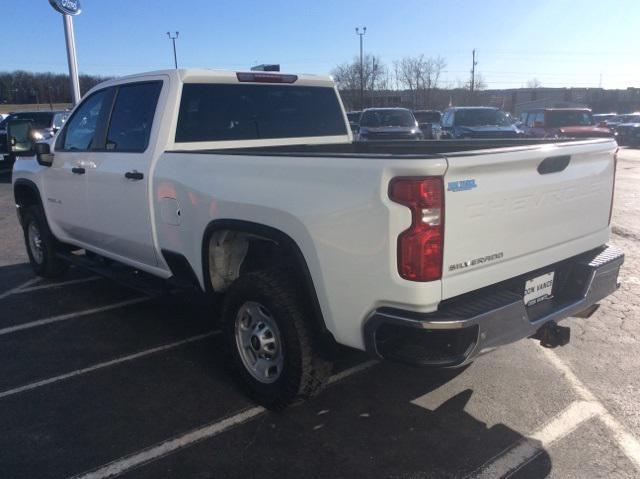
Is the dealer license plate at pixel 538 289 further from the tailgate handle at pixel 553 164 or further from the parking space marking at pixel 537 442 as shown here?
the parking space marking at pixel 537 442

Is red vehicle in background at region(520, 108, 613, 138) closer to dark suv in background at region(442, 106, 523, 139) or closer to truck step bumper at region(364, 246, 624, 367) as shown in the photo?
dark suv in background at region(442, 106, 523, 139)

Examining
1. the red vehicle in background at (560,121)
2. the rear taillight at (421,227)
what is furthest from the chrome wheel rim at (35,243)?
the red vehicle in background at (560,121)

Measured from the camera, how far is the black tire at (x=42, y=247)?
6.06 meters

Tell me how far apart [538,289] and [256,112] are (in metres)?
2.69

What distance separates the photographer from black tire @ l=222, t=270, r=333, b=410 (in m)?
3.18

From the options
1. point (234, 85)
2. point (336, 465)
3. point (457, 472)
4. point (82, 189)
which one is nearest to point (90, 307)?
point (82, 189)

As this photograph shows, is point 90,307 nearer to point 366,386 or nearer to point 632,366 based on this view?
point 366,386

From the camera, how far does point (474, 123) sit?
55.2 ft

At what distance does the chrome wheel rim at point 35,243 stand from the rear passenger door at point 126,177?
1.74 m

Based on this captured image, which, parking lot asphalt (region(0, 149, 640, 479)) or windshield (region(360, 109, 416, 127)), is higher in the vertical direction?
windshield (region(360, 109, 416, 127))

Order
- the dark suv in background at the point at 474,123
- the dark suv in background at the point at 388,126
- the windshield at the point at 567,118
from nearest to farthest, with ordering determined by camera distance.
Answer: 1. the dark suv in background at the point at 474,123
2. the dark suv in background at the point at 388,126
3. the windshield at the point at 567,118

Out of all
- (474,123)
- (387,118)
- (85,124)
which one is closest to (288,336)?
(85,124)

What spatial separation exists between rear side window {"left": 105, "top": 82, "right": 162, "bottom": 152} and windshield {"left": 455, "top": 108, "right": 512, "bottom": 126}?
13.5 meters

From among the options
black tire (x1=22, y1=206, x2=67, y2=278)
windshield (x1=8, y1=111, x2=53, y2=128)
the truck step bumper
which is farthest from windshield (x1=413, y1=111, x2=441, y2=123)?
the truck step bumper
